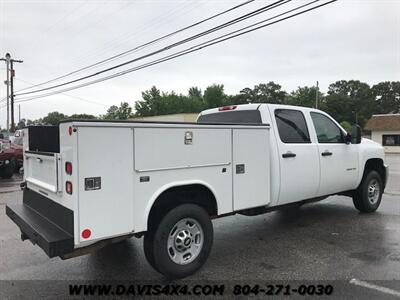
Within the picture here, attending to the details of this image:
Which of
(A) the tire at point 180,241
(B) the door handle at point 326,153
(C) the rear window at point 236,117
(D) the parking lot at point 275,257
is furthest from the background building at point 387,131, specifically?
(A) the tire at point 180,241

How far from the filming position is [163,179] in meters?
4.13

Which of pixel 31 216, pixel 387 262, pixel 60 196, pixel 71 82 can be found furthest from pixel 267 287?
pixel 71 82

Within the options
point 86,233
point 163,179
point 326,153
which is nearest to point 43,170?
point 86,233

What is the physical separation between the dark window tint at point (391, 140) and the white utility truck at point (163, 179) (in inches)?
1665

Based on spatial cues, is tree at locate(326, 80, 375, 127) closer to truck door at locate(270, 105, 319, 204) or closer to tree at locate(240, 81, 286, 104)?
tree at locate(240, 81, 286, 104)

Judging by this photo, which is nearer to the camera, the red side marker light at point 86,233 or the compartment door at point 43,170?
the red side marker light at point 86,233

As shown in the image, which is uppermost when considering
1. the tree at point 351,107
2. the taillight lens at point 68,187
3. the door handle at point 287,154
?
the tree at point 351,107

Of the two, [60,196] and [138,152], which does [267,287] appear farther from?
[60,196]

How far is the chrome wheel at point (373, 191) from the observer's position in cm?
762

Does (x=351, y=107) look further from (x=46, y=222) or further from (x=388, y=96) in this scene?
(x=46, y=222)

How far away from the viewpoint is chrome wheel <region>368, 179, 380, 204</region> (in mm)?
7621

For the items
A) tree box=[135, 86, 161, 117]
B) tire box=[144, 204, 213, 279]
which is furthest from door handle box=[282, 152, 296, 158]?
tree box=[135, 86, 161, 117]

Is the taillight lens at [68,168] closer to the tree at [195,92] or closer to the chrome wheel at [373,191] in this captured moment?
the chrome wheel at [373,191]

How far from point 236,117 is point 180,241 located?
246 cm
